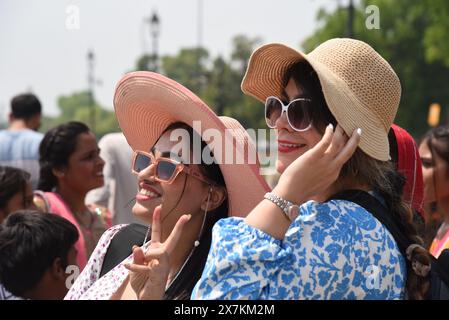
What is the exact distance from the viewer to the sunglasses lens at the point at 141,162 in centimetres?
286

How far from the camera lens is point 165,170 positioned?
Answer: 9.17ft

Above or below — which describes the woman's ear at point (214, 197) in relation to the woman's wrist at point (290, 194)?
below

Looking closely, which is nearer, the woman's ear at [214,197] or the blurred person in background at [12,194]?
the woman's ear at [214,197]

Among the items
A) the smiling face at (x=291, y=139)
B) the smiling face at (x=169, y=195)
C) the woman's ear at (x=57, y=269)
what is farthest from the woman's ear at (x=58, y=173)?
the smiling face at (x=291, y=139)

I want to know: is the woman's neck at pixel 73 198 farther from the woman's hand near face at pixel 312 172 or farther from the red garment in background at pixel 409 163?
the woman's hand near face at pixel 312 172

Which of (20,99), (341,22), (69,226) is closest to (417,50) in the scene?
(341,22)

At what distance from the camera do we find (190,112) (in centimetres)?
278

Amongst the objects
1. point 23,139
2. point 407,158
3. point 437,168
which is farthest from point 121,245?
point 23,139

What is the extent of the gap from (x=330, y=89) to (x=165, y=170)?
2.39 ft

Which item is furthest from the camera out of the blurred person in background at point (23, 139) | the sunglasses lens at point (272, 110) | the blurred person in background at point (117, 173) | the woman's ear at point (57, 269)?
the blurred person in background at point (23, 139)

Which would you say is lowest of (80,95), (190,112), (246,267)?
(80,95)

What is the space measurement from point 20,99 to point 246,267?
17.6ft

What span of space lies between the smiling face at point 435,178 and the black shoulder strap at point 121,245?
2292 millimetres

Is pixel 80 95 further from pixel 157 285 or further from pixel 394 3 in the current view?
pixel 157 285
